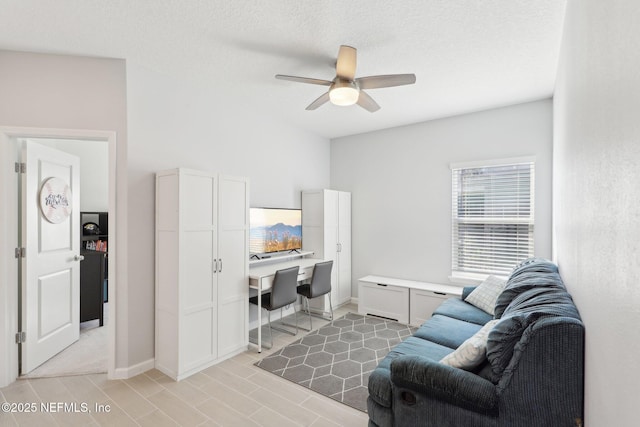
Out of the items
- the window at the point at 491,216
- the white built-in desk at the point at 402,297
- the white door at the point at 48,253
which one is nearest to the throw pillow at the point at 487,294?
the white built-in desk at the point at 402,297

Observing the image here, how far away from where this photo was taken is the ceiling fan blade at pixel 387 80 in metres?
2.28

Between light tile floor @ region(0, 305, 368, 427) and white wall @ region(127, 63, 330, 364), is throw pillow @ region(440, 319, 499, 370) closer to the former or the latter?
light tile floor @ region(0, 305, 368, 427)

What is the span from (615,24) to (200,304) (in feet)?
10.1

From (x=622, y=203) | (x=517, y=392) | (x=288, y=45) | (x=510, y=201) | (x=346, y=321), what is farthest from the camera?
(x=346, y=321)

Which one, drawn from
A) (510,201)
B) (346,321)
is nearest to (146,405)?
(346,321)

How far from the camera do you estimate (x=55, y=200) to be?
117 inches

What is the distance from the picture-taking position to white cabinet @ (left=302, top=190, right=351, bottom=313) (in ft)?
14.5

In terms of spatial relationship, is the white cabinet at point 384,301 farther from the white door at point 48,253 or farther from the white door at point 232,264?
the white door at point 48,253

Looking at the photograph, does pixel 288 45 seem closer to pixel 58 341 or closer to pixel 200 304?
pixel 200 304

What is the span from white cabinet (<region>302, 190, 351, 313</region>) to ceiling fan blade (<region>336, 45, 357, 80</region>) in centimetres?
215

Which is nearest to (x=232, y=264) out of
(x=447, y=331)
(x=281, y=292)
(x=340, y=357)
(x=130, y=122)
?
(x=281, y=292)

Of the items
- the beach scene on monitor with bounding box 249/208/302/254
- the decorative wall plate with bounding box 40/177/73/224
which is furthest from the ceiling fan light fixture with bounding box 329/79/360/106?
the decorative wall plate with bounding box 40/177/73/224

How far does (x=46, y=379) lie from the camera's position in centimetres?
257

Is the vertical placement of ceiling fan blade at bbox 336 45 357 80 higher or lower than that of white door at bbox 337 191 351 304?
higher
